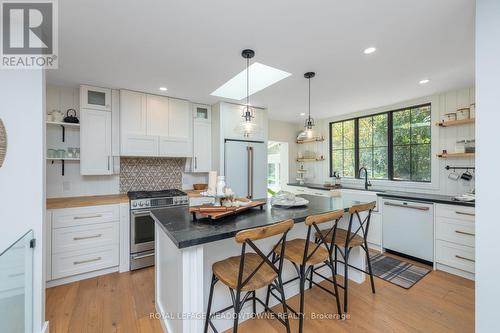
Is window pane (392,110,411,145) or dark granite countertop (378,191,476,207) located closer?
dark granite countertop (378,191,476,207)

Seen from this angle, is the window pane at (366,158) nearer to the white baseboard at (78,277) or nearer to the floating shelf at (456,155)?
the floating shelf at (456,155)

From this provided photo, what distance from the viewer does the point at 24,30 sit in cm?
161

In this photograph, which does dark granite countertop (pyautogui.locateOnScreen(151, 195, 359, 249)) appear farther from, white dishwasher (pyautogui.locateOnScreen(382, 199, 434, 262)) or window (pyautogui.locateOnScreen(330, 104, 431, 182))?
window (pyautogui.locateOnScreen(330, 104, 431, 182))

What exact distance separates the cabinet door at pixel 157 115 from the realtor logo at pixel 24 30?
5.49 feet

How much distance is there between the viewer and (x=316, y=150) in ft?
17.3

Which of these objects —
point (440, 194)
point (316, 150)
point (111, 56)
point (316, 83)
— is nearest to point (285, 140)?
point (316, 150)

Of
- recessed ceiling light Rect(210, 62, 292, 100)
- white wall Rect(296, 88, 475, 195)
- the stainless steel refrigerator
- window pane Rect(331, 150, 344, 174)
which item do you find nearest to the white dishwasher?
white wall Rect(296, 88, 475, 195)

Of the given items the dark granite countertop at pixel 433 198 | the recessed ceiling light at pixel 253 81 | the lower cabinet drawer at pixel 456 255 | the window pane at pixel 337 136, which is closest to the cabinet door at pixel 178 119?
the recessed ceiling light at pixel 253 81

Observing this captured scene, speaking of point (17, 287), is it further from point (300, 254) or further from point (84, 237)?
point (300, 254)

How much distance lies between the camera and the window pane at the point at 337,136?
487 cm

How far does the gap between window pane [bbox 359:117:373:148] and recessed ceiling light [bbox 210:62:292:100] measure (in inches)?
98.3

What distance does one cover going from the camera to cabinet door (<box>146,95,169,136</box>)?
3.37 meters

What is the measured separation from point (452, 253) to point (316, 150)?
122 inches

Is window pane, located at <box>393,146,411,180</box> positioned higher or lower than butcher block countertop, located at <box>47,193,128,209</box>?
higher
